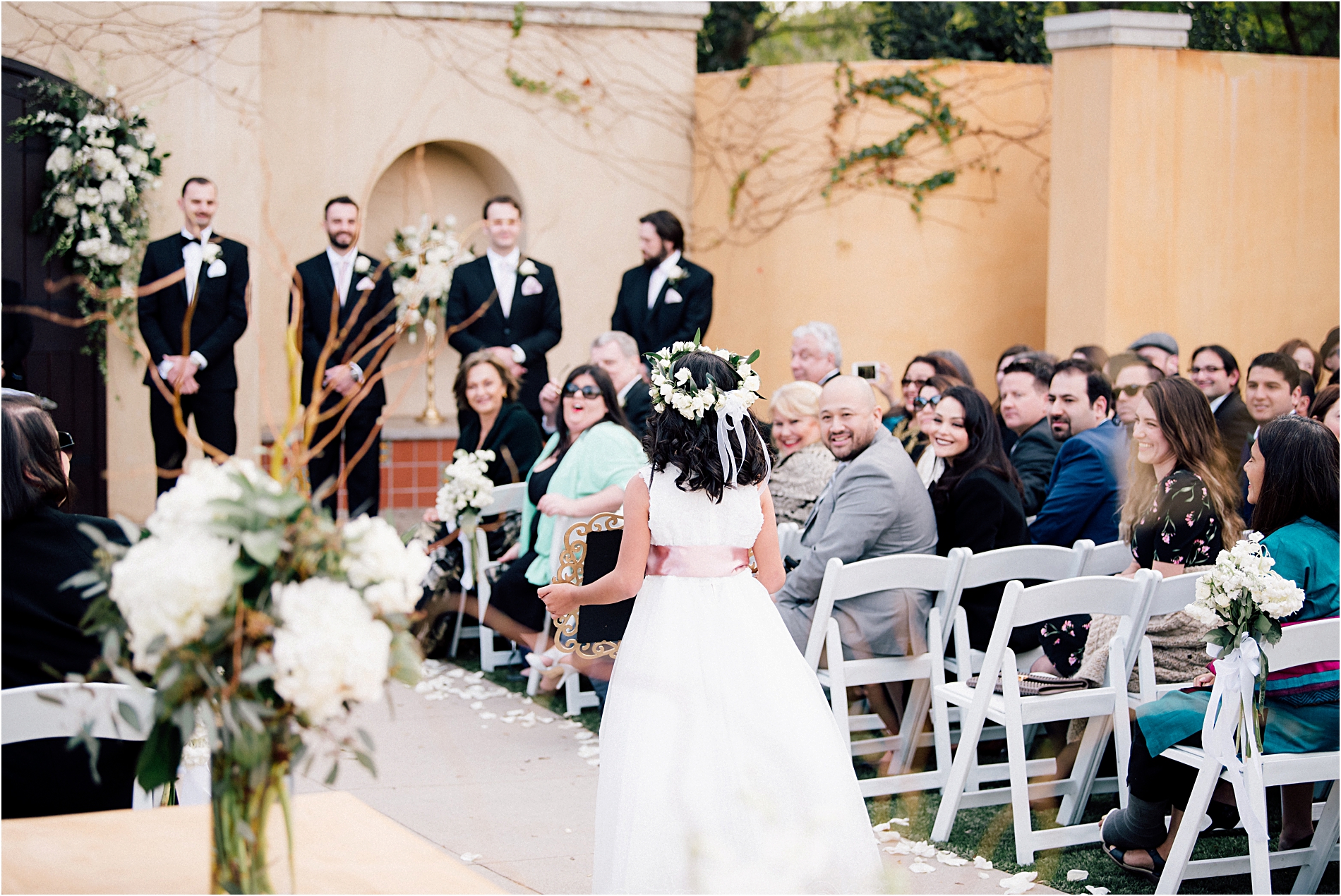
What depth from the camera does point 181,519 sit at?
1769mm

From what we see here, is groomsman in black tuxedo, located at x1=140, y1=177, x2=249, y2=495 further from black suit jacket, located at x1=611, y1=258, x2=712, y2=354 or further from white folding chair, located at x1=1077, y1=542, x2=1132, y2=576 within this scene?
white folding chair, located at x1=1077, y1=542, x2=1132, y2=576

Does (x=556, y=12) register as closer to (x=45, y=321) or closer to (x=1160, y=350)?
(x=45, y=321)

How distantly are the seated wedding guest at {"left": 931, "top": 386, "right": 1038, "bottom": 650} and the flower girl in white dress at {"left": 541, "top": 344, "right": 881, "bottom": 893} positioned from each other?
1481mm

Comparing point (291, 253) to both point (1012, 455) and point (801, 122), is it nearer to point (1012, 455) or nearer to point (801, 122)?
point (801, 122)

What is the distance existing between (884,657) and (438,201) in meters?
7.07

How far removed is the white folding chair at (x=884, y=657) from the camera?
4590mm

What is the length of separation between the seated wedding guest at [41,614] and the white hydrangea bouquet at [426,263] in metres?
5.77

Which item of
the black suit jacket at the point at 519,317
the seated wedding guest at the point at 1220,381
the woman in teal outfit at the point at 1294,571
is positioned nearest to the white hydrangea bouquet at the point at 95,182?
the black suit jacket at the point at 519,317

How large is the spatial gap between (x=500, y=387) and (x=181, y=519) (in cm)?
537

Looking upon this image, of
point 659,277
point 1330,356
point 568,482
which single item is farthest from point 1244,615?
point 659,277

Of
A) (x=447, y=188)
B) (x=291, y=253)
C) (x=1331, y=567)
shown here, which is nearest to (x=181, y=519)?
(x=1331, y=567)

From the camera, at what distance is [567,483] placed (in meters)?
6.05

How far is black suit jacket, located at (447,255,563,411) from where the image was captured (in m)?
8.45

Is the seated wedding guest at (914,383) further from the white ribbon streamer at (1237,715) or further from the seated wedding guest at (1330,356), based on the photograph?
the white ribbon streamer at (1237,715)
